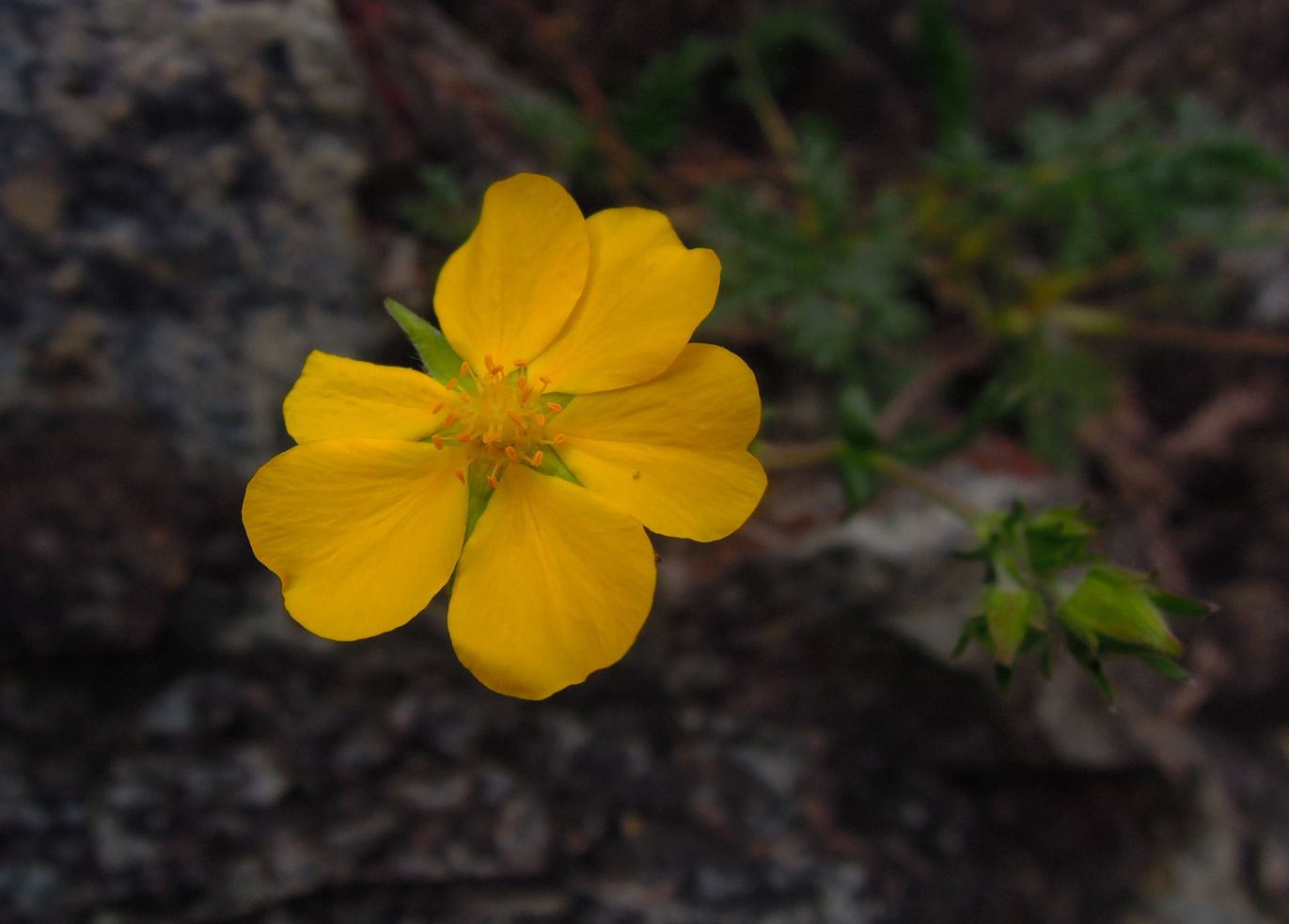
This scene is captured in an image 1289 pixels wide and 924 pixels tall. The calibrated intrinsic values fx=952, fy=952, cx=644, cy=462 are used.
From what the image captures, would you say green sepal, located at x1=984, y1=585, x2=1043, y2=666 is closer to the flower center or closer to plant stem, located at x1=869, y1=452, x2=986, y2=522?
plant stem, located at x1=869, y1=452, x2=986, y2=522

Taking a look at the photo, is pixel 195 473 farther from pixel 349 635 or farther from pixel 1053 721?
pixel 1053 721

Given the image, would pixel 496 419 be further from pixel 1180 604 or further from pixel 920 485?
pixel 1180 604

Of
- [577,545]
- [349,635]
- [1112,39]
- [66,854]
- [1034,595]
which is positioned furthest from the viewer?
[1112,39]

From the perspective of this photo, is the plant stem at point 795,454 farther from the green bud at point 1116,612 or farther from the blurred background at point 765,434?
the green bud at point 1116,612

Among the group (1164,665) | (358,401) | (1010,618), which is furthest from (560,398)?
(1164,665)

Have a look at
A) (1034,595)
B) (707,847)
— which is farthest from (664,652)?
(1034,595)

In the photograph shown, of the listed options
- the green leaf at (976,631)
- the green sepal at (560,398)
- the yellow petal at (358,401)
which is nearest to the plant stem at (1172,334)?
the green leaf at (976,631)
